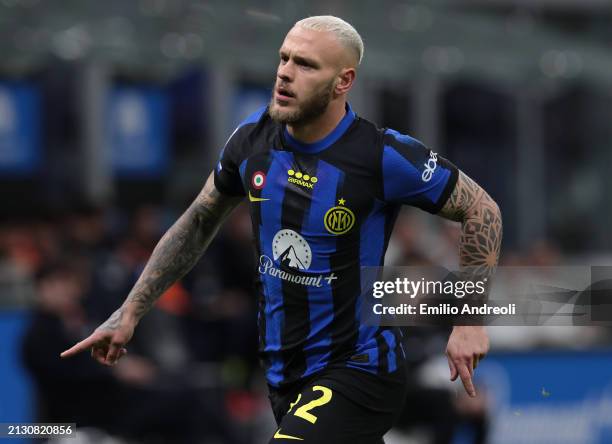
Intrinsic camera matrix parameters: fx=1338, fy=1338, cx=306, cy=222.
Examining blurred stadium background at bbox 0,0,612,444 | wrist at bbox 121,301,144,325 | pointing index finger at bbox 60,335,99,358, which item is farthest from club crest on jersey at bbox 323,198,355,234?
blurred stadium background at bbox 0,0,612,444

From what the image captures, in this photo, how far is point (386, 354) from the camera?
18.3ft

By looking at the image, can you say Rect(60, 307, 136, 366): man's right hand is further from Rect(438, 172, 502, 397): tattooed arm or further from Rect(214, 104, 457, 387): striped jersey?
Rect(438, 172, 502, 397): tattooed arm

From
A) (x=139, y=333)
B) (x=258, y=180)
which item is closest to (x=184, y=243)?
(x=258, y=180)

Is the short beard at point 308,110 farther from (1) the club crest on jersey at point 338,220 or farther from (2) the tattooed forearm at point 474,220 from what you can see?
(2) the tattooed forearm at point 474,220

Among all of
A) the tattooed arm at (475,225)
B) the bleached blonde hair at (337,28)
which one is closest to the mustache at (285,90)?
the bleached blonde hair at (337,28)

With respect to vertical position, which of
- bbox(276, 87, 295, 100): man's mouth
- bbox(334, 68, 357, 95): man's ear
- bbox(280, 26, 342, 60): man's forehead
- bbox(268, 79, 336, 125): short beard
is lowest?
bbox(268, 79, 336, 125): short beard

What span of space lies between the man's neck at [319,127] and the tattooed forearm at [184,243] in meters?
0.55

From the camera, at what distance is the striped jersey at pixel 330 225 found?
5.42 meters

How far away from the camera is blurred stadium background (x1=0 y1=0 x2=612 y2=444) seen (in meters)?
10.3

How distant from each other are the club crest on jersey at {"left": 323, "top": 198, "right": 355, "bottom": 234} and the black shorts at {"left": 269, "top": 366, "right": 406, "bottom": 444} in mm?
574

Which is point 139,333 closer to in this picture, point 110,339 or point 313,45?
point 110,339

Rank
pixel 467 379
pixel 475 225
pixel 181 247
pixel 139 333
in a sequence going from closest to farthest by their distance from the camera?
pixel 467 379, pixel 475 225, pixel 181 247, pixel 139 333

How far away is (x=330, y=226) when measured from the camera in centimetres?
544

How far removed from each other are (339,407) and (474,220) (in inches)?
37.1
